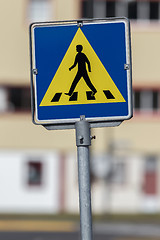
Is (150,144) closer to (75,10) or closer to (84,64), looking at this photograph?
(75,10)

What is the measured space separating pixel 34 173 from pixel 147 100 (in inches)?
236

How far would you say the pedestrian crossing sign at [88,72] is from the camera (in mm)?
3822

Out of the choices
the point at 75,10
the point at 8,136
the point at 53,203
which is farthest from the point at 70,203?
the point at 75,10

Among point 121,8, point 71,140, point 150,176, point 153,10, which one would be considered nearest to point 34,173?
point 71,140

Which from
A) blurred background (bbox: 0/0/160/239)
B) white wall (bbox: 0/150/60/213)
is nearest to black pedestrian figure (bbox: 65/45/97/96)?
blurred background (bbox: 0/0/160/239)

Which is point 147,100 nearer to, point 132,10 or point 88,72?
point 132,10

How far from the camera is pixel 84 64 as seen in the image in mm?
3824

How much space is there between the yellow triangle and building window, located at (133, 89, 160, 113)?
29583 millimetres

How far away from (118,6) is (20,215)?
393 inches

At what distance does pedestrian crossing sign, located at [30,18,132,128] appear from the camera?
382 centimetres

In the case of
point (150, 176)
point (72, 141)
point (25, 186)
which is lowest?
point (25, 186)

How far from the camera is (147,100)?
33.4 metres

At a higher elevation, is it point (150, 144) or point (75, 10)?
point (75, 10)

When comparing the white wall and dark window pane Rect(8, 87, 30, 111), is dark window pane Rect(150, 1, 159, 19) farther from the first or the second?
the white wall
